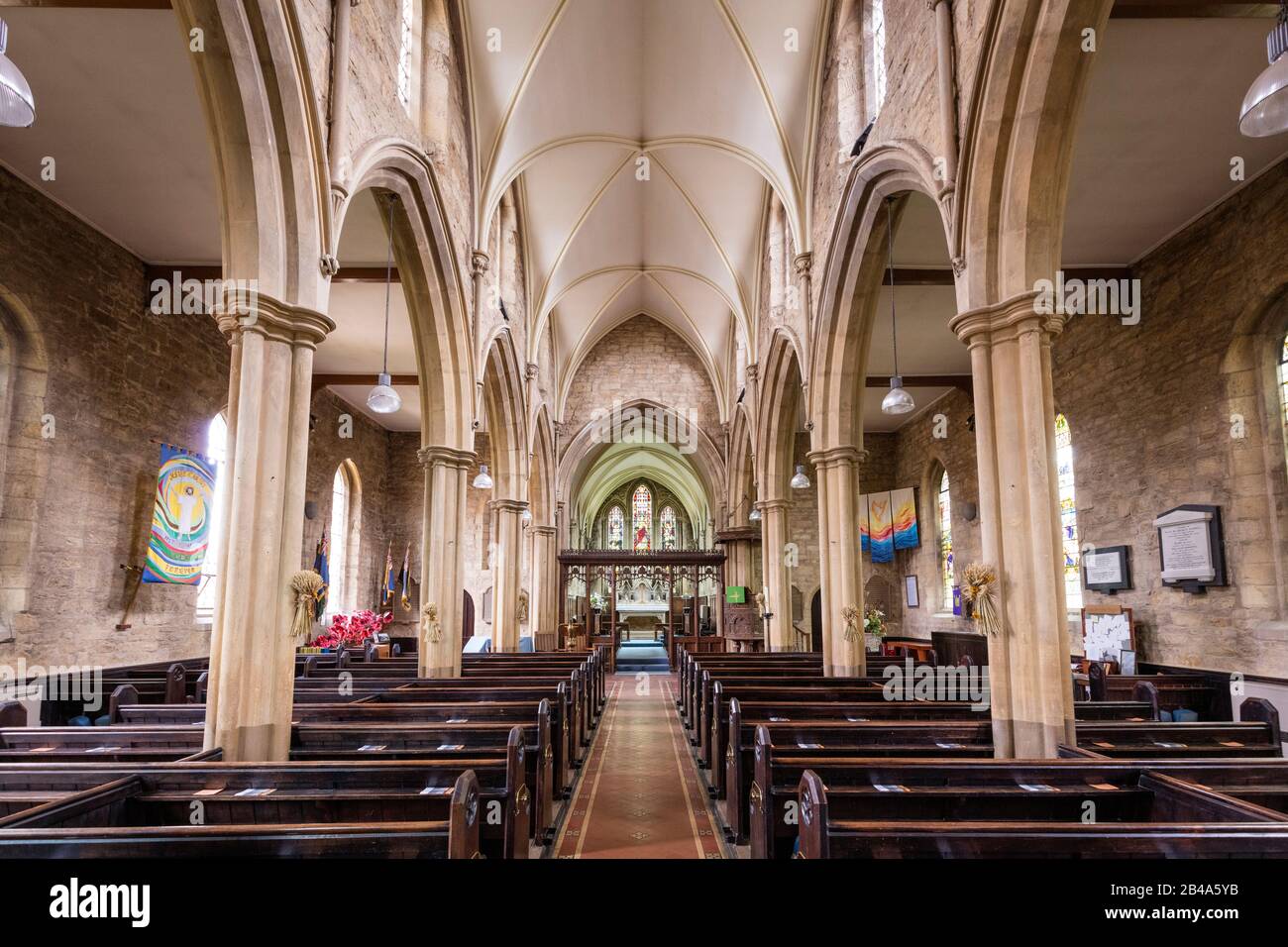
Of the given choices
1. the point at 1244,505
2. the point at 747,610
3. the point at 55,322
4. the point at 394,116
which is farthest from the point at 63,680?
the point at 747,610

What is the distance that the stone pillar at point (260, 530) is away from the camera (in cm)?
515

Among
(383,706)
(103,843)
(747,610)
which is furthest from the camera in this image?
(747,610)

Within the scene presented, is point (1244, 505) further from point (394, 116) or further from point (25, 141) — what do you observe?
point (25, 141)

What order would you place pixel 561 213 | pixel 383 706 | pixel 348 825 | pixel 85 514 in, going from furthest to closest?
pixel 561 213, pixel 85 514, pixel 383 706, pixel 348 825

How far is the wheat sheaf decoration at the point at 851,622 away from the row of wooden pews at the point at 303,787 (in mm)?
4136

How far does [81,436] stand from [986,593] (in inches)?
389

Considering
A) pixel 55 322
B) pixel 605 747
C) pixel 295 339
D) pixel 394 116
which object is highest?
pixel 394 116

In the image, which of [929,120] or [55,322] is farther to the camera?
[55,322]

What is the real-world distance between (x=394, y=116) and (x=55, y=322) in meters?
4.56

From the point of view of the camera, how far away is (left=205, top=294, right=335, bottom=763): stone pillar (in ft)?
16.9

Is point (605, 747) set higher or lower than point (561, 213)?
lower

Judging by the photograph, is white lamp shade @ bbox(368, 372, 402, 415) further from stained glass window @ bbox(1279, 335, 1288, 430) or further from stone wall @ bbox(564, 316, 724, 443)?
stone wall @ bbox(564, 316, 724, 443)

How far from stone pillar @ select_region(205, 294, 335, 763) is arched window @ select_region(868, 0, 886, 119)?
703 centimetres

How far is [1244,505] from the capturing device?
328 inches
